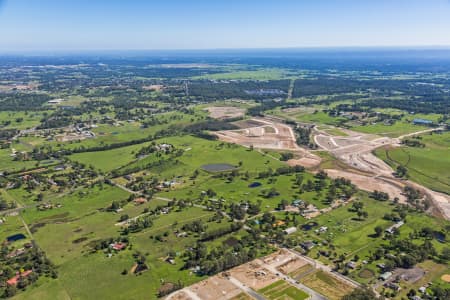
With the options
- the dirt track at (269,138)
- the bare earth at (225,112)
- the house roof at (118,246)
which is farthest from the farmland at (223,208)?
the bare earth at (225,112)

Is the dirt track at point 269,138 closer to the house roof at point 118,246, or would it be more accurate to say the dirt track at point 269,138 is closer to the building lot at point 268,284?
the building lot at point 268,284

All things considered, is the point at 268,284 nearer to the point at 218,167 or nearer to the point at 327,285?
the point at 327,285

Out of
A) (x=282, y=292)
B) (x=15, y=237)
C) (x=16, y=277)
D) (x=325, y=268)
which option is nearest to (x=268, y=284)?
(x=282, y=292)

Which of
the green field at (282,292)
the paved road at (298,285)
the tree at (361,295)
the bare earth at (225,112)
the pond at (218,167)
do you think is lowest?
the green field at (282,292)

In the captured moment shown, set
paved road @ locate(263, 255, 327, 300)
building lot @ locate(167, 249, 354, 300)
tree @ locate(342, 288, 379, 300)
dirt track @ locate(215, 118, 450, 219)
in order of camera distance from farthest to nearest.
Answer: dirt track @ locate(215, 118, 450, 219) < building lot @ locate(167, 249, 354, 300) < paved road @ locate(263, 255, 327, 300) < tree @ locate(342, 288, 379, 300)

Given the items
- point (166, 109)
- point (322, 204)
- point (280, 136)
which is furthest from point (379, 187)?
point (166, 109)

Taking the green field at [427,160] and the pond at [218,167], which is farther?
the pond at [218,167]

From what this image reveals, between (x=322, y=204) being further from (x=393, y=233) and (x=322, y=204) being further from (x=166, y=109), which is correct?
(x=166, y=109)

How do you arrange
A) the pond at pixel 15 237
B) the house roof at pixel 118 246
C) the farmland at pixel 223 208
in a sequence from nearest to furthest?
1. the farmland at pixel 223 208
2. the house roof at pixel 118 246
3. the pond at pixel 15 237

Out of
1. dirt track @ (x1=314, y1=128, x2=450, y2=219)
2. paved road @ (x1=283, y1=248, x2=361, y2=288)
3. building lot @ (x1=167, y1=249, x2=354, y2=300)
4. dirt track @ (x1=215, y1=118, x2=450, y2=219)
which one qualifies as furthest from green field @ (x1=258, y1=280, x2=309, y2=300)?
dirt track @ (x1=215, y1=118, x2=450, y2=219)

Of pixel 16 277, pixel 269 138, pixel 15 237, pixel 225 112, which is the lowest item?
pixel 15 237

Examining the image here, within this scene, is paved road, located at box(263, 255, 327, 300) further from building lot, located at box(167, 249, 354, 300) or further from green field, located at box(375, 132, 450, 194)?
green field, located at box(375, 132, 450, 194)

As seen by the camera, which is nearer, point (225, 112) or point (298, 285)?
point (298, 285)

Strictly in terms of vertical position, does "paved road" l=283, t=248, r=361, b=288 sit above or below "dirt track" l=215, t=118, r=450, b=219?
below
